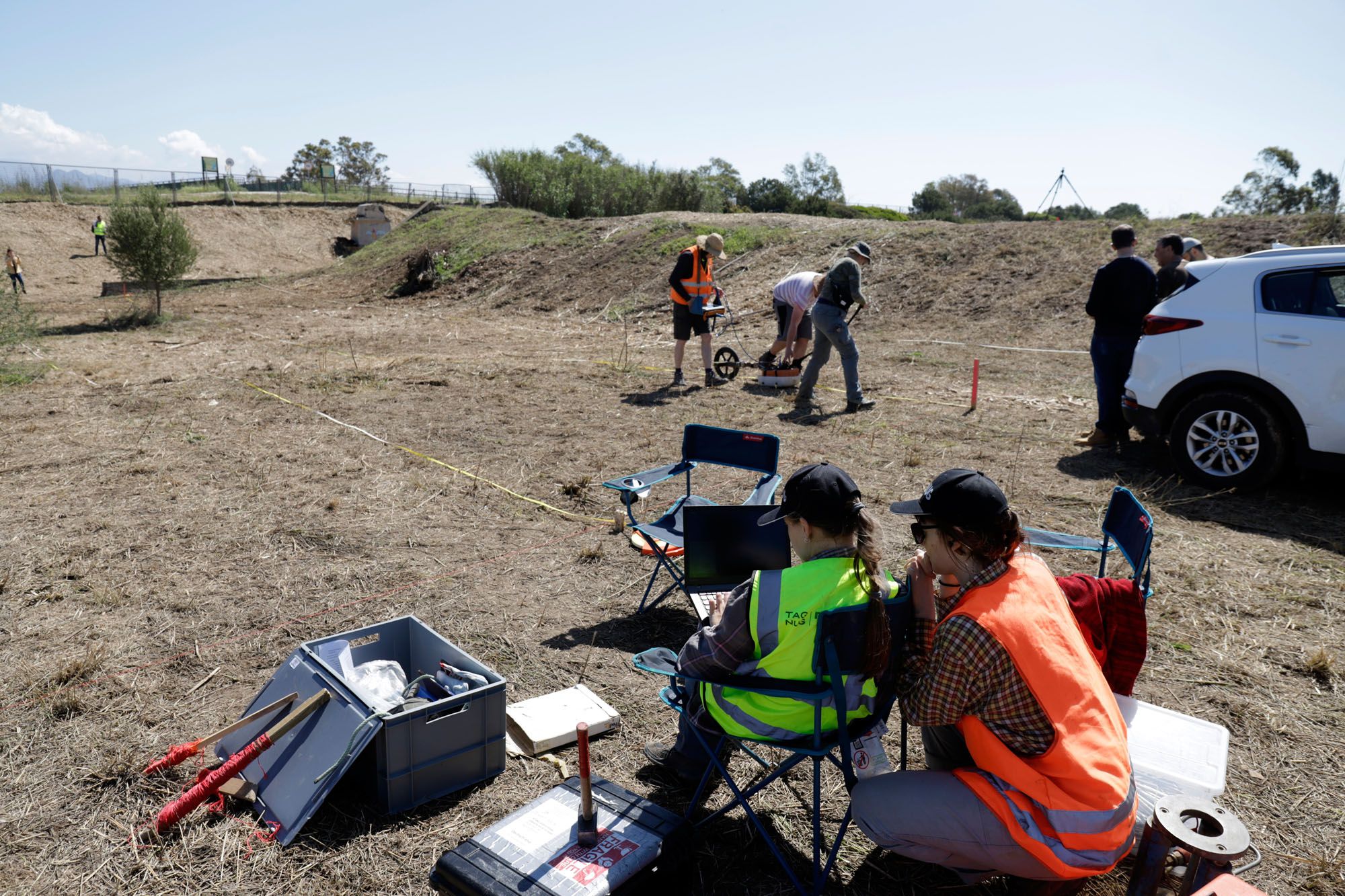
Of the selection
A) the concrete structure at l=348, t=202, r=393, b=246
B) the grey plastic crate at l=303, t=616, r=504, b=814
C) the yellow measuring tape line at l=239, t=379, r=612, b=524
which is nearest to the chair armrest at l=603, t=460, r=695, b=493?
the yellow measuring tape line at l=239, t=379, r=612, b=524

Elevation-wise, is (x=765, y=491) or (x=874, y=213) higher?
(x=874, y=213)

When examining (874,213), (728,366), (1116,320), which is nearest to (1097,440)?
(1116,320)

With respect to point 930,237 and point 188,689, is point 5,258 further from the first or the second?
point 188,689

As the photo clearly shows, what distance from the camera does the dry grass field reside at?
3.05m

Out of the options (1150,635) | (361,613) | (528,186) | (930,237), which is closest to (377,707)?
(361,613)

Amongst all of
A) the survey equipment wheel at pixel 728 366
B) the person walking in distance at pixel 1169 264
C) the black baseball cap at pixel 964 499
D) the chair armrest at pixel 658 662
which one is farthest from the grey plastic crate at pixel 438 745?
the survey equipment wheel at pixel 728 366

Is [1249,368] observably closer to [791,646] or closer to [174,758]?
[791,646]

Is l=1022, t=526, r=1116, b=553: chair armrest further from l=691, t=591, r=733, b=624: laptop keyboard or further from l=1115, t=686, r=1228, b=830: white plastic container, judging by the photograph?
l=691, t=591, r=733, b=624: laptop keyboard

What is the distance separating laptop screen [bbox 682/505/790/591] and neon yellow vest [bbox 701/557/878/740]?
99 centimetres

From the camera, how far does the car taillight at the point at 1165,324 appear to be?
657 centimetres

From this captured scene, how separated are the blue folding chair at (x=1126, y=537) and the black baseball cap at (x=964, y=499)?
0.88 m

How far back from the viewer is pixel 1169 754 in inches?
111

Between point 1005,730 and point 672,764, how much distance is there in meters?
1.49

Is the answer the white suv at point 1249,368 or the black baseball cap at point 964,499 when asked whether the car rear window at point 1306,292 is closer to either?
the white suv at point 1249,368
